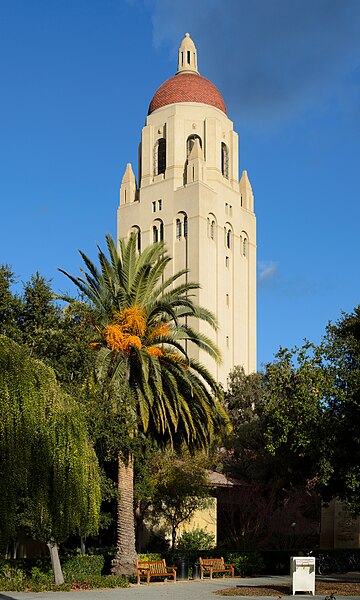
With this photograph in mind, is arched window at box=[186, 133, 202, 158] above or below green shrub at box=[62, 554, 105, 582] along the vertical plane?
above

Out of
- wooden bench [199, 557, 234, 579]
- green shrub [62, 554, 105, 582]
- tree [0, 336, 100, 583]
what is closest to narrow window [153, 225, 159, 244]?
wooden bench [199, 557, 234, 579]

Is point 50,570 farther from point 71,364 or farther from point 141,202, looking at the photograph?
point 141,202

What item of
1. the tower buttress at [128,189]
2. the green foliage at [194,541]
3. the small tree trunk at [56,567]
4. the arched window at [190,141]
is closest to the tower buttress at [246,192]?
the arched window at [190,141]

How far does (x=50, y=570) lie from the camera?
2605 centimetres

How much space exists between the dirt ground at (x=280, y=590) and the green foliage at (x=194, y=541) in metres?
11.8

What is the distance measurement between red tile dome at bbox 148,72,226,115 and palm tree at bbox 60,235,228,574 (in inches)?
2134

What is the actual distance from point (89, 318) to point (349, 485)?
397 inches

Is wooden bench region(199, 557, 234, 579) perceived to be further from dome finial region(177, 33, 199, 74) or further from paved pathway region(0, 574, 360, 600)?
dome finial region(177, 33, 199, 74)

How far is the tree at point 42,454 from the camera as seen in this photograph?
16750mm

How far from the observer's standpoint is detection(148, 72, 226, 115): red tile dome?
83625 millimetres

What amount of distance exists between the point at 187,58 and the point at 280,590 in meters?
73.3

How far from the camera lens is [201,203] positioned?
77938 mm

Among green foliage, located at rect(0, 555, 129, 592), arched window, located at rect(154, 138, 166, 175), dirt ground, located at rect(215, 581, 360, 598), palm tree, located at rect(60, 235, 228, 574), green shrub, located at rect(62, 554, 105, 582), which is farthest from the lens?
arched window, located at rect(154, 138, 166, 175)

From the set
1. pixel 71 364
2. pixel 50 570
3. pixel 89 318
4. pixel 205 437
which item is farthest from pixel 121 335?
pixel 50 570
